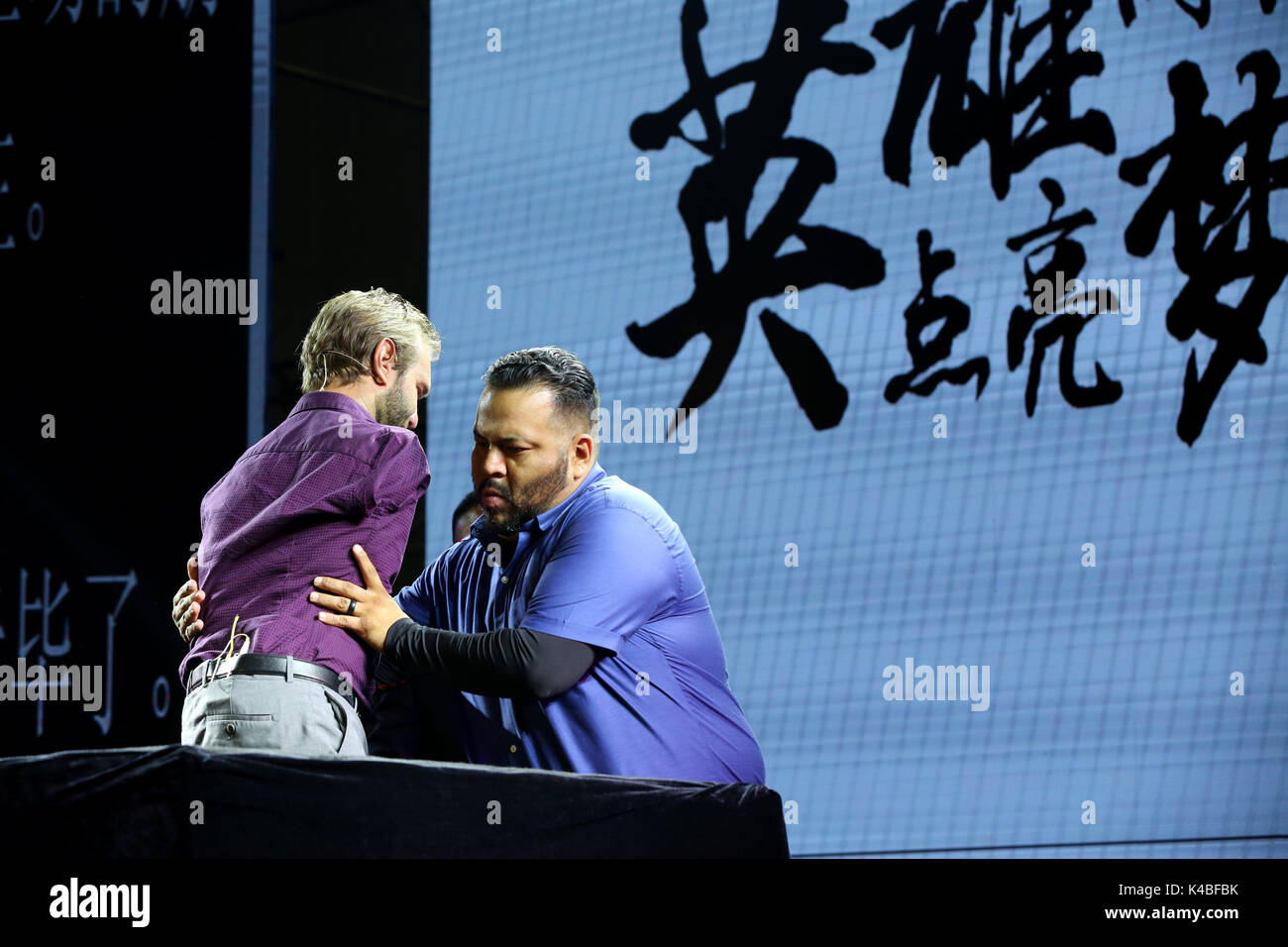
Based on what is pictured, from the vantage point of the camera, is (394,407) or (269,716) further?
(394,407)

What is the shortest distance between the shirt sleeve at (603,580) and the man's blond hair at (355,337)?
0.34 meters

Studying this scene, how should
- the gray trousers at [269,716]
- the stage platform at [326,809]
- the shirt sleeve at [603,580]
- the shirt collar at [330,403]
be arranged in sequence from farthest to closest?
the shirt collar at [330,403] < the shirt sleeve at [603,580] < the gray trousers at [269,716] < the stage platform at [326,809]

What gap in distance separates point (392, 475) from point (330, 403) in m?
0.16

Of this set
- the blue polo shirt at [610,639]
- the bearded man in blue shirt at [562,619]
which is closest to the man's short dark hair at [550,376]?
the bearded man in blue shirt at [562,619]

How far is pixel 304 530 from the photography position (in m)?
1.71

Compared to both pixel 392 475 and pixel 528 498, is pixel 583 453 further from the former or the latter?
pixel 392 475

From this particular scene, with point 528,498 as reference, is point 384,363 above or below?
above

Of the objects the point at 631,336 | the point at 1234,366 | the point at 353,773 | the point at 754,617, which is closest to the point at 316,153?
the point at 631,336

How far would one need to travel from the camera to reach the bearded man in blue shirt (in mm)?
1682

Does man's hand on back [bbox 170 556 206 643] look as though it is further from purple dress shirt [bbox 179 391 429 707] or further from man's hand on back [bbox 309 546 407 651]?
man's hand on back [bbox 309 546 407 651]

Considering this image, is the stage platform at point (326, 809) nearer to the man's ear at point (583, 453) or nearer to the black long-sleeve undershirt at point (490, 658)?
the black long-sleeve undershirt at point (490, 658)

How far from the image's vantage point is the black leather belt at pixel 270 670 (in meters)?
1.62

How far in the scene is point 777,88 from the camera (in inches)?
122

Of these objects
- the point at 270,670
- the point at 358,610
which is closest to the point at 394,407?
the point at 358,610
